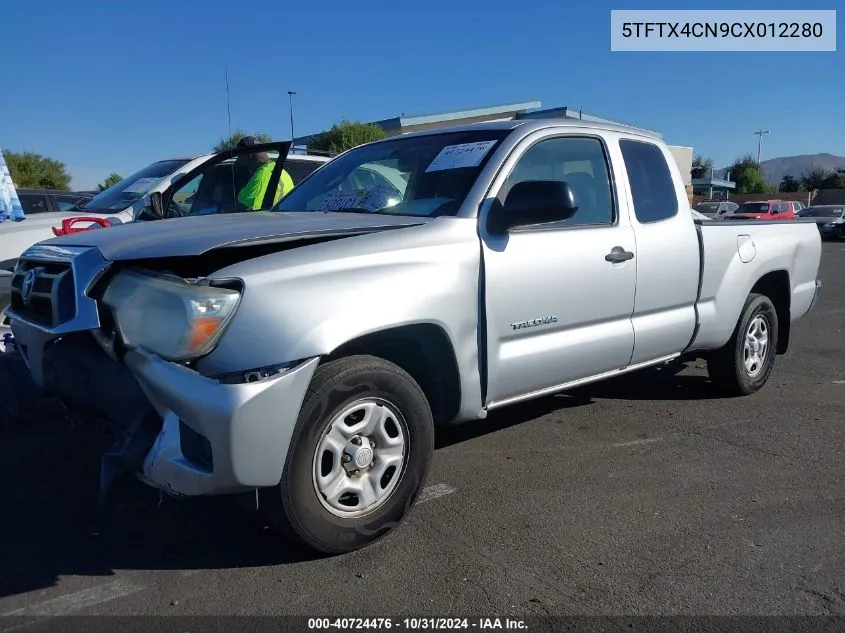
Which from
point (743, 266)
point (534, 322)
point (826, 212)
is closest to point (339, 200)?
point (534, 322)

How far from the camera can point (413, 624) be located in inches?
102

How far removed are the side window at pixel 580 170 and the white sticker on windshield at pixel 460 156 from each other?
0.26 metres

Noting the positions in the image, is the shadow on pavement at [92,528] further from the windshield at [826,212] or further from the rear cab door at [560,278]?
the windshield at [826,212]

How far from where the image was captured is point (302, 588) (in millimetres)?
2811

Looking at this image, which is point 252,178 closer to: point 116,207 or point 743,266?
point 116,207

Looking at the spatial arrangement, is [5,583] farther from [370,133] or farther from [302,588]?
[370,133]

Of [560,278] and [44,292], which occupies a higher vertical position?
[44,292]

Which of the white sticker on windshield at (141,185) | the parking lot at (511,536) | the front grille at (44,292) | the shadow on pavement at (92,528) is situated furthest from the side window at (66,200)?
the front grille at (44,292)

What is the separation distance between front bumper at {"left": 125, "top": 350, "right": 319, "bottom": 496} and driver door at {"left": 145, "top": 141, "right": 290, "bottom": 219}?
2.94 m

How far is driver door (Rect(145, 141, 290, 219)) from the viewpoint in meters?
5.41

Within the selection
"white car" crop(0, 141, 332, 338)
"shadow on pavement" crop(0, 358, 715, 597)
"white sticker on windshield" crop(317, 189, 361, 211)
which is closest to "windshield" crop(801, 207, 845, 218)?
"white car" crop(0, 141, 332, 338)

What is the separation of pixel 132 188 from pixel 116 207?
36cm

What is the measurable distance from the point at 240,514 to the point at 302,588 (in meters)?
0.78

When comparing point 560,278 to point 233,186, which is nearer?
point 560,278
